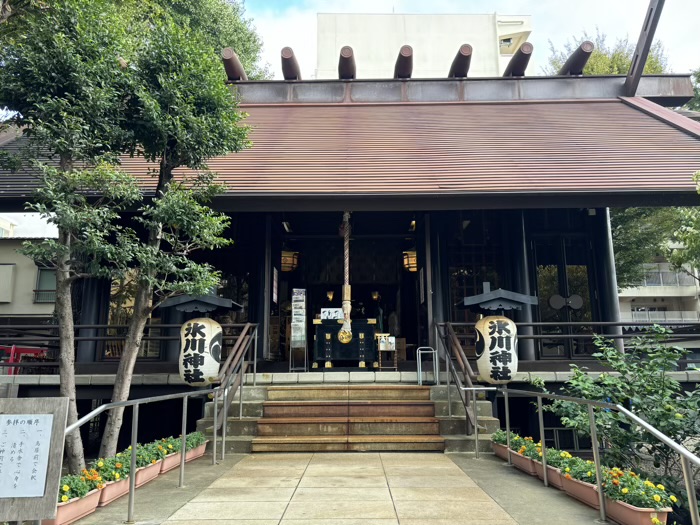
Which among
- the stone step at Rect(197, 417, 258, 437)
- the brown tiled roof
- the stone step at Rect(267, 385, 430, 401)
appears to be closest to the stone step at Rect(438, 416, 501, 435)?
the stone step at Rect(267, 385, 430, 401)

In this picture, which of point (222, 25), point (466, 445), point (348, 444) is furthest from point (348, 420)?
point (222, 25)

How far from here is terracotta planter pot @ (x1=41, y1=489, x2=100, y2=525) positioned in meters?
4.02

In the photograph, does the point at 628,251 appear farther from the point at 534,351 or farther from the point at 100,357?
the point at 100,357

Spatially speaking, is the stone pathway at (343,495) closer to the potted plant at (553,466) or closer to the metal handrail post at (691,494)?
the potted plant at (553,466)

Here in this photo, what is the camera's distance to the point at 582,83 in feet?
45.5

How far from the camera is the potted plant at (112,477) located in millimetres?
4746

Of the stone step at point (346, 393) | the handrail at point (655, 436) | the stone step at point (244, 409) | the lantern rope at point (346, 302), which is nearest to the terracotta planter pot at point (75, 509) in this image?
the stone step at point (244, 409)

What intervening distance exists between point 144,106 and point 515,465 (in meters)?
6.63

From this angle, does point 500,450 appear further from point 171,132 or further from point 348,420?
point 171,132

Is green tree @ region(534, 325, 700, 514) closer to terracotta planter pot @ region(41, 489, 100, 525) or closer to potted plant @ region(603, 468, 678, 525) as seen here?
potted plant @ region(603, 468, 678, 525)

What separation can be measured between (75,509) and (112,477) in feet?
2.26

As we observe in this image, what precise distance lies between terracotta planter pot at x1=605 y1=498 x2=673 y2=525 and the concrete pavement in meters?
0.18

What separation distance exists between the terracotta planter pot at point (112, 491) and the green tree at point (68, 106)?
1.34m

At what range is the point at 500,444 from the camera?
6.73 m
